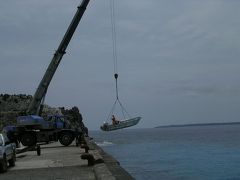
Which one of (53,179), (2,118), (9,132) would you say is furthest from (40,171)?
(2,118)

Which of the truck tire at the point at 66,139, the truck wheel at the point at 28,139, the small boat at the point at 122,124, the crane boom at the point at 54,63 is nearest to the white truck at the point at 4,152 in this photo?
the truck wheel at the point at 28,139

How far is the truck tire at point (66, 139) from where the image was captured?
130ft

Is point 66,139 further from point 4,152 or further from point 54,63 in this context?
point 4,152

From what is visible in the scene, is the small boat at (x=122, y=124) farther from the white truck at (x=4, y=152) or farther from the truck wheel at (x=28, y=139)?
the white truck at (x=4, y=152)

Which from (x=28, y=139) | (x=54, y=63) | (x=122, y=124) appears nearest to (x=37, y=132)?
(x=28, y=139)

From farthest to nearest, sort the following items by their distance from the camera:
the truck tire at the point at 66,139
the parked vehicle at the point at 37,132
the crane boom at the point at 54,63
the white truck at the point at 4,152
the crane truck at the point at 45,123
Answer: the crane boom at the point at 54,63 < the truck tire at the point at 66,139 < the crane truck at the point at 45,123 < the parked vehicle at the point at 37,132 < the white truck at the point at 4,152

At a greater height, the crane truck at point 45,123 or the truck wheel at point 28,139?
the crane truck at point 45,123

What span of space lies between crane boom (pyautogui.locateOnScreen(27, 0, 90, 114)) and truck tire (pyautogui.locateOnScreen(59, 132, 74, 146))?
352cm

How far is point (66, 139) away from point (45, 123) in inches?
77.6

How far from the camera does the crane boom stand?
41.1m

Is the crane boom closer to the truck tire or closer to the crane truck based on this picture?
the crane truck

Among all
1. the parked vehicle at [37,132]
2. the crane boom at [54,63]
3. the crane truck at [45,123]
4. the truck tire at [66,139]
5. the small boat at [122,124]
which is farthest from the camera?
the small boat at [122,124]

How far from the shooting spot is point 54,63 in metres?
41.5

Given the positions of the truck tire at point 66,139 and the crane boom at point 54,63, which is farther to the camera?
the crane boom at point 54,63
